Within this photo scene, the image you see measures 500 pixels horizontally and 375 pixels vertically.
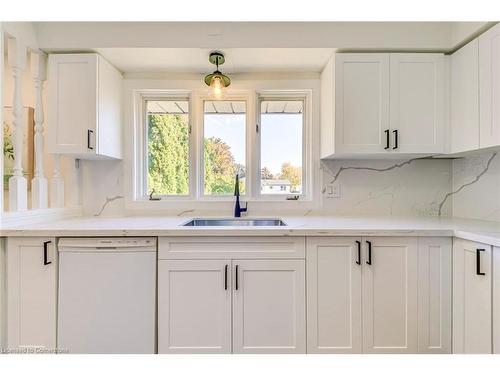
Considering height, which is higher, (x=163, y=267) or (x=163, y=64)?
(x=163, y=64)

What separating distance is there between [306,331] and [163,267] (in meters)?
0.91

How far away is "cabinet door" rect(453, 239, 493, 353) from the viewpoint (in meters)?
1.38

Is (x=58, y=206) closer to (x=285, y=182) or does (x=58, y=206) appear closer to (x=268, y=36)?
(x=285, y=182)

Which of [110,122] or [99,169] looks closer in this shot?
[110,122]

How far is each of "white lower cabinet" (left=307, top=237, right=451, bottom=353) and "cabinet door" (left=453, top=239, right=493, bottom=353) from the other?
4cm

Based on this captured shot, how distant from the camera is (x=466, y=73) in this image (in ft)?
5.84

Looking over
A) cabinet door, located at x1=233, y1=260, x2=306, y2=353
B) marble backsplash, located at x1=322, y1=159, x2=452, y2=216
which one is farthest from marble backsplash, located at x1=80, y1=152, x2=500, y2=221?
cabinet door, located at x1=233, y1=260, x2=306, y2=353

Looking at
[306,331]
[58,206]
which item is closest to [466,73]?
[306,331]

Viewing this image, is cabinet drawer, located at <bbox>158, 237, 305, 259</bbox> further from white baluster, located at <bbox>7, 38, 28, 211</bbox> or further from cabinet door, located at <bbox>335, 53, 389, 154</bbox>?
white baluster, located at <bbox>7, 38, 28, 211</bbox>

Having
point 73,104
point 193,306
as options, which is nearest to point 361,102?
point 193,306

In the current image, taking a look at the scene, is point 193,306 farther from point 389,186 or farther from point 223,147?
point 389,186

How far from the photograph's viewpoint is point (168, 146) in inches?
92.6

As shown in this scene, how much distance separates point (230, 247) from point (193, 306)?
40 centimetres

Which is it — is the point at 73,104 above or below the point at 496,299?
above
